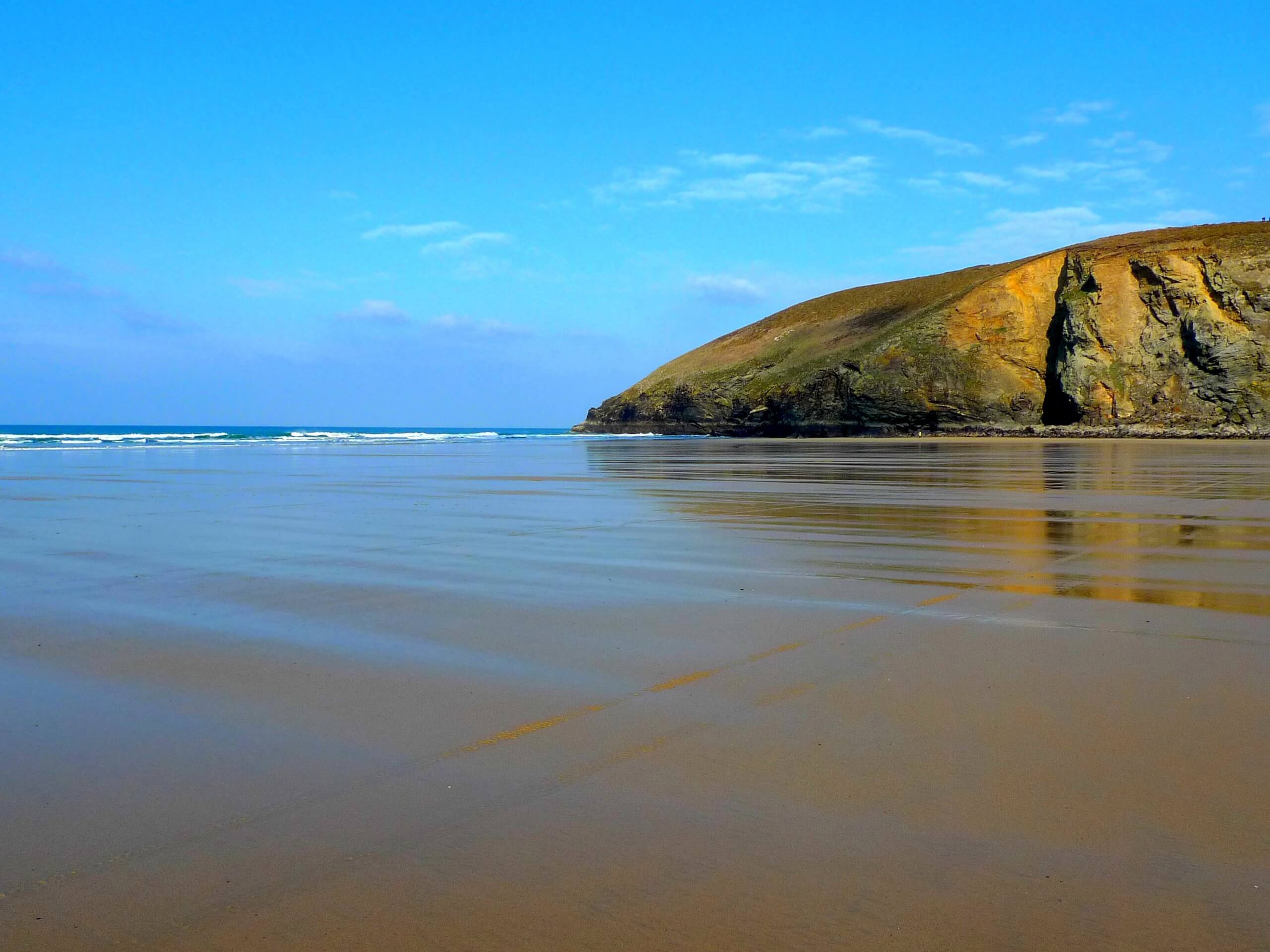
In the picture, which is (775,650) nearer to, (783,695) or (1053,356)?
(783,695)

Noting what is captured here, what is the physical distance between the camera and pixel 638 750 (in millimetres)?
3391

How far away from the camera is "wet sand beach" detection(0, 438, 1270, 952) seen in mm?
2336

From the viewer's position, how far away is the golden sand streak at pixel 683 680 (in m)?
4.18

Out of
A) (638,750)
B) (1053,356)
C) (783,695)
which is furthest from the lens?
(1053,356)

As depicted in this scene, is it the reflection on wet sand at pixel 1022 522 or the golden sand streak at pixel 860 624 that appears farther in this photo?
the reflection on wet sand at pixel 1022 522

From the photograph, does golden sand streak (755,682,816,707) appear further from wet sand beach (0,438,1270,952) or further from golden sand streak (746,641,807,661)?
golden sand streak (746,641,807,661)

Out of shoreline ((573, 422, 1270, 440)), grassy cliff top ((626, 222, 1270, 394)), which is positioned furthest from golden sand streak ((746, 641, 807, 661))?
grassy cliff top ((626, 222, 1270, 394))

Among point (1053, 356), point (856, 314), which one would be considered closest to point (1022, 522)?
point (1053, 356)

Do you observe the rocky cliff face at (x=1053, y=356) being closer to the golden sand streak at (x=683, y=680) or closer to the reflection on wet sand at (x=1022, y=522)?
the reflection on wet sand at (x=1022, y=522)

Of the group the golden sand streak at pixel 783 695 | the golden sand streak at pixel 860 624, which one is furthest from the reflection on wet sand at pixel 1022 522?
the golden sand streak at pixel 783 695

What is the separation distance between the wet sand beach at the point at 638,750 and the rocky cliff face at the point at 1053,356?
5993 centimetres

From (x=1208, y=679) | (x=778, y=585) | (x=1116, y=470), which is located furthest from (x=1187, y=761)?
(x=1116, y=470)

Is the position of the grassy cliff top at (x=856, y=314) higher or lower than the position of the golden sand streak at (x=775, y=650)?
higher

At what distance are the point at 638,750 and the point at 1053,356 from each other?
72541 mm
